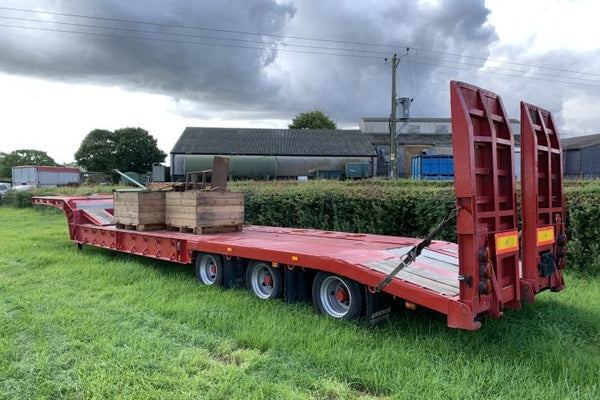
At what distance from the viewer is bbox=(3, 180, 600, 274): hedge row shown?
686cm

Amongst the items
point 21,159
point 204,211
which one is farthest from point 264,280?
point 21,159

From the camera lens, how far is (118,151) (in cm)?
6706

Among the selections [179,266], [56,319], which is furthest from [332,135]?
[56,319]

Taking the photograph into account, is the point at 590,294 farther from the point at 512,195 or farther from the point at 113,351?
the point at 113,351

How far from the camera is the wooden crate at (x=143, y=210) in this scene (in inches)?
325

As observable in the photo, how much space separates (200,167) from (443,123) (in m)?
29.4

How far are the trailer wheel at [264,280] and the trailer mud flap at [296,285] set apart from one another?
Result: 16cm

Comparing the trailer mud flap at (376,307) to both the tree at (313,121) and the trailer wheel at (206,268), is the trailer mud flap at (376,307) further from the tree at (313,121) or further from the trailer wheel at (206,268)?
the tree at (313,121)

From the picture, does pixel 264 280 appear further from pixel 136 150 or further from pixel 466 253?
pixel 136 150

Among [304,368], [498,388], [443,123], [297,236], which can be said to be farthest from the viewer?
[443,123]

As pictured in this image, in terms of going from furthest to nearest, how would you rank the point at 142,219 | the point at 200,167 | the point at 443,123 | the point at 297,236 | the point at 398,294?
the point at 443,123, the point at 200,167, the point at 142,219, the point at 297,236, the point at 398,294

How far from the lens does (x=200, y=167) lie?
38312 mm

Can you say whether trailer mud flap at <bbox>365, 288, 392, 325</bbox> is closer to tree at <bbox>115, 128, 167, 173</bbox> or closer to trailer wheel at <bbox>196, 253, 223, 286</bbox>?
trailer wheel at <bbox>196, 253, 223, 286</bbox>

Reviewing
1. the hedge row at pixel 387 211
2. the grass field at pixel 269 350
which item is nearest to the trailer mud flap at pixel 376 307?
the grass field at pixel 269 350
